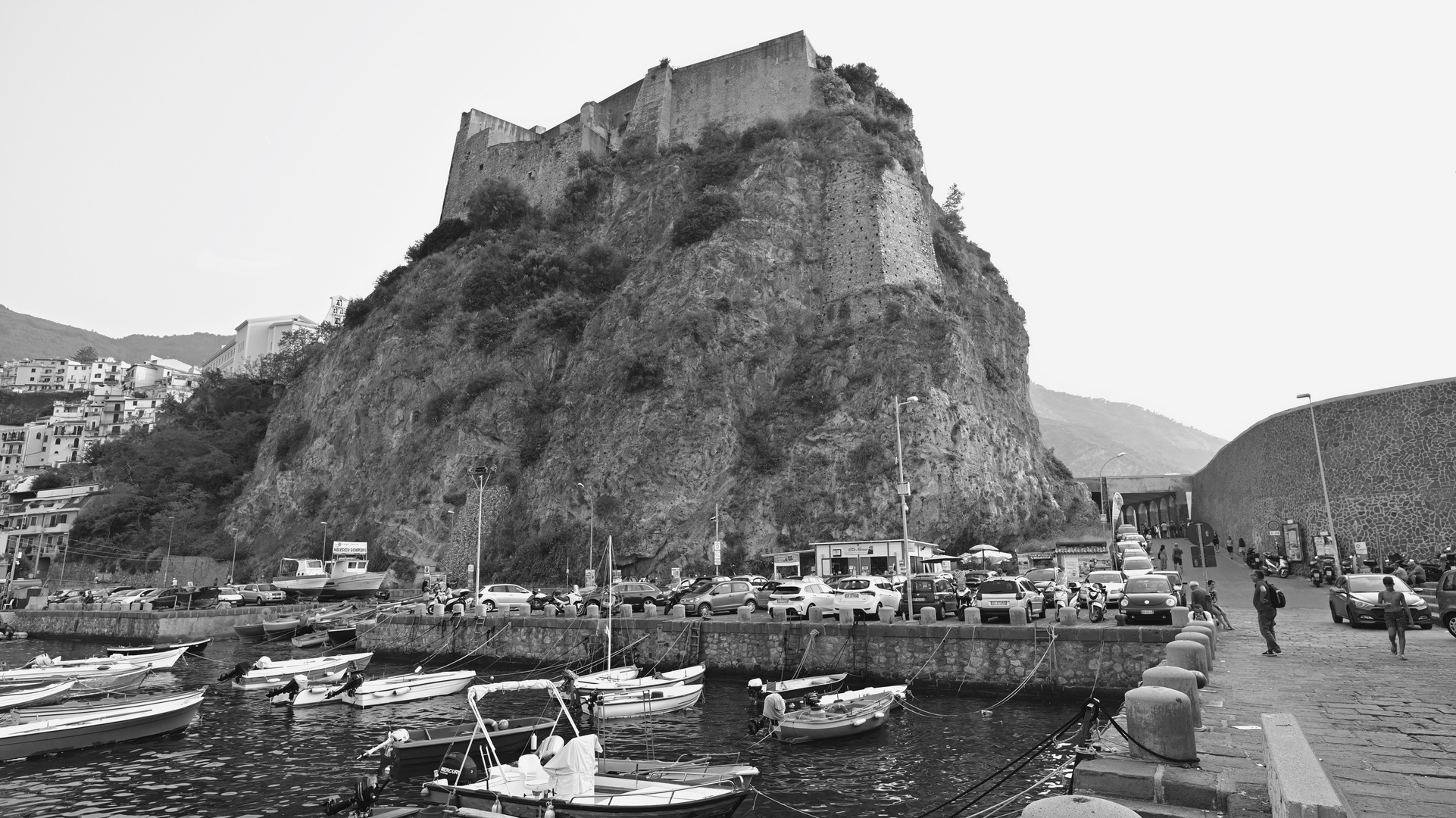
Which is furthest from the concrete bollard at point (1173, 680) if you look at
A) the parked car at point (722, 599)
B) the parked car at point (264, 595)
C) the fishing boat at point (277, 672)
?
the parked car at point (264, 595)

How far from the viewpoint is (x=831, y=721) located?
17016mm

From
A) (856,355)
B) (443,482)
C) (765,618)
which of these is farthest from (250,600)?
(856,355)

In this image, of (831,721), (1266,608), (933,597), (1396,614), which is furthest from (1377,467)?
(831,721)

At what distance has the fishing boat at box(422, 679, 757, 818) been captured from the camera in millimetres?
11656

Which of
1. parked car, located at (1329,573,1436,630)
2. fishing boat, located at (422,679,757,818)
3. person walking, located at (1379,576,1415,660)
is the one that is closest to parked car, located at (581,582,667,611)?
fishing boat, located at (422,679,757,818)

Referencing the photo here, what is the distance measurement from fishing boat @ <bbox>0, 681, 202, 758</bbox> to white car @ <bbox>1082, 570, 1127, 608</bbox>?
25.6m

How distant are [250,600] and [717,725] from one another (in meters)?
38.1

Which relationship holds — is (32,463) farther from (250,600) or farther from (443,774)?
(443,774)

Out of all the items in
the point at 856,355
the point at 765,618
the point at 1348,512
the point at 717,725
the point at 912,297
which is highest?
the point at 912,297

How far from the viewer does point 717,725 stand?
18891 millimetres

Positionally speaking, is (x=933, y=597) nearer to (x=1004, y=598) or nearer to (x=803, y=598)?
(x=1004, y=598)

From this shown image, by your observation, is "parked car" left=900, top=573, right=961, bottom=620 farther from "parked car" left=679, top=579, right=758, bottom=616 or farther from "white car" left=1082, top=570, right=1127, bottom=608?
"parked car" left=679, top=579, right=758, bottom=616

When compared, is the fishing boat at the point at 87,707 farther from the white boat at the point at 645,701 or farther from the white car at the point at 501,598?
the white car at the point at 501,598

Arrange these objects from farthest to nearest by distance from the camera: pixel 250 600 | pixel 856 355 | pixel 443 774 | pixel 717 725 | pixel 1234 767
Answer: pixel 856 355 < pixel 250 600 < pixel 717 725 < pixel 443 774 < pixel 1234 767
